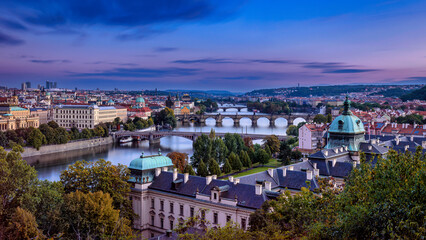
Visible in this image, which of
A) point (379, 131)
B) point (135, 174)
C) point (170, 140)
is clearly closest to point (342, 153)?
point (135, 174)

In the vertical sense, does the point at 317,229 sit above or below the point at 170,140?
above

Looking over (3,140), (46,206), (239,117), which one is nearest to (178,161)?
(46,206)

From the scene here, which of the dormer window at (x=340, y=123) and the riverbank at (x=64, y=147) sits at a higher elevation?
the dormer window at (x=340, y=123)

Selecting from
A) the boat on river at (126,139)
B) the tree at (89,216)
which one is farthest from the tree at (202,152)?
the boat on river at (126,139)

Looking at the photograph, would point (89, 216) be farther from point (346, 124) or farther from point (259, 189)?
point (346, 124)

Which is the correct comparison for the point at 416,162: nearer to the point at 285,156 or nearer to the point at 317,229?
the point at 317,229

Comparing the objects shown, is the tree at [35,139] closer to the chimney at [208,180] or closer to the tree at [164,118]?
the chimney at [208,180]
